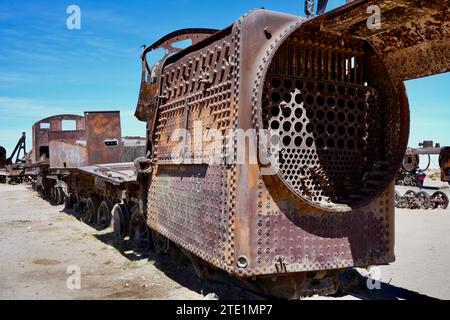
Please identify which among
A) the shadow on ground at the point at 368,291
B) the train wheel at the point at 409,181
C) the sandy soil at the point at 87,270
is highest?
the train wheel at the point at 409,181

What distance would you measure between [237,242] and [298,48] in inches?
84.7

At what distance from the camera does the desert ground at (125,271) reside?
230 inches

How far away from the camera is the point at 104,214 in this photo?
1148 centimetres

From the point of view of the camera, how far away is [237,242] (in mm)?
3877

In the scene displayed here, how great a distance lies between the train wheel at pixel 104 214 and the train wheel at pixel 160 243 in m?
3.45

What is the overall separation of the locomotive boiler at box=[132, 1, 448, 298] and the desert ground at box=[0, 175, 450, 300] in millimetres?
1231

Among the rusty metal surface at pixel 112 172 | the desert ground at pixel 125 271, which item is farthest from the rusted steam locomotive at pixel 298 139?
the rusty metal surface at pixel 112 172

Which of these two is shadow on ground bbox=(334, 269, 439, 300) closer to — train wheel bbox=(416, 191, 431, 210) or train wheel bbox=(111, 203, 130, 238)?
train wheel bbox=(111, 203, 130, 238)

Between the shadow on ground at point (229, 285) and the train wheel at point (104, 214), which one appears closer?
the shadow on ground at point (229, 285)

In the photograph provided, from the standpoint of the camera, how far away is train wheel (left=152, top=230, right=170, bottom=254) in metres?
7.46

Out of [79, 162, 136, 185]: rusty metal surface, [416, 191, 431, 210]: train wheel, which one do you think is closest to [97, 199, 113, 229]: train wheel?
[79, 162, 136, 185]: rusty metal surface

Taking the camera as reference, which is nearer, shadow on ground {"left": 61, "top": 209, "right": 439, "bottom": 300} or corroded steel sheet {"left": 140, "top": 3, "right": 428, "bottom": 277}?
corroded steel sheet {"left": 140, "top": 3, "right": 428, "bottom": 277}

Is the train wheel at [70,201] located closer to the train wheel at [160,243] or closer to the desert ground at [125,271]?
the desert ground at [125,271]

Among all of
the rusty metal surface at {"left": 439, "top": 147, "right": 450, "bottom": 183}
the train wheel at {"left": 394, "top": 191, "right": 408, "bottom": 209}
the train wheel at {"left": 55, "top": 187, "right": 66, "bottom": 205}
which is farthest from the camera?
the rusty metal surface at {"left": 439, "top": 147, "right": 450, "bottom": 183}
